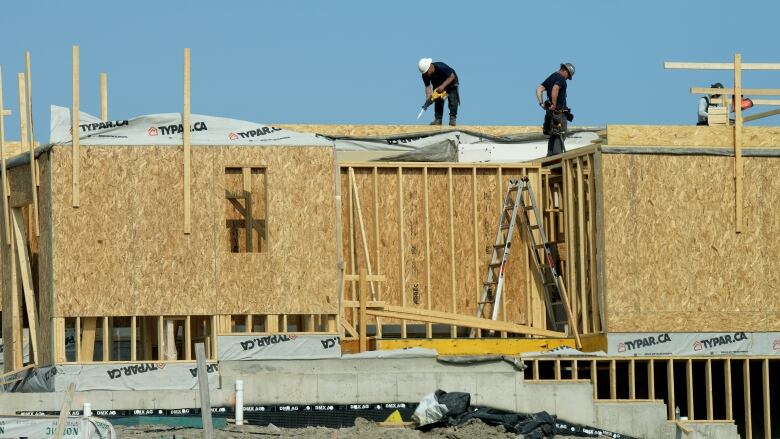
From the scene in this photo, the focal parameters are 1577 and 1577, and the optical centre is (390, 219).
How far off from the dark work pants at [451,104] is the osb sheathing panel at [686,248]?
5.86m

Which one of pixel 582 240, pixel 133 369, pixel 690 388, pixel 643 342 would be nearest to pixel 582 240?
pixel 582 240

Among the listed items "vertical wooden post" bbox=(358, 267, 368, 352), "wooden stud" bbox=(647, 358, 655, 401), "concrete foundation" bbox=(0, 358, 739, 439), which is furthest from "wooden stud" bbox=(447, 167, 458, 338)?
"wooden stud" bbox=(647, 358, 655, 401)

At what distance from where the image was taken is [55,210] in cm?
2245

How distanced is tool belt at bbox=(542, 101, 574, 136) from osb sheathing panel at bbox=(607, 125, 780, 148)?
188 cm

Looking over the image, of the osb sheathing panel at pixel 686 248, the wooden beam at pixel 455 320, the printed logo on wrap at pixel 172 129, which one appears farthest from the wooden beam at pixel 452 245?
the printed logo on wrap at pixel 172 129

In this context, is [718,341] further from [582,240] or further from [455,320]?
[455,320]

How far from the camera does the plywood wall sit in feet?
82.5

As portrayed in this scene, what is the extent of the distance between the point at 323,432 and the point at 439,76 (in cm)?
1006

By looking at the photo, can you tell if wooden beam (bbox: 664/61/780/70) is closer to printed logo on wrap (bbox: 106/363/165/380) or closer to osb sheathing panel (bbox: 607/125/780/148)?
osb sheathing panel (bbox: 607/125/780/148)

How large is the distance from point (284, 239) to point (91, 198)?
112 inches

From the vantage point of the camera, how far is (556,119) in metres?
25.8

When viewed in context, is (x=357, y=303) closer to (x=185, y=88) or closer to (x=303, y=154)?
(x=303, y=154)

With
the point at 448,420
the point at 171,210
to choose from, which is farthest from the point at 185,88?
the point at 448,420

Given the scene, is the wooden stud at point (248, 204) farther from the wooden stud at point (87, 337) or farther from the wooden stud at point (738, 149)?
the wooden stud at point (738, 149)
